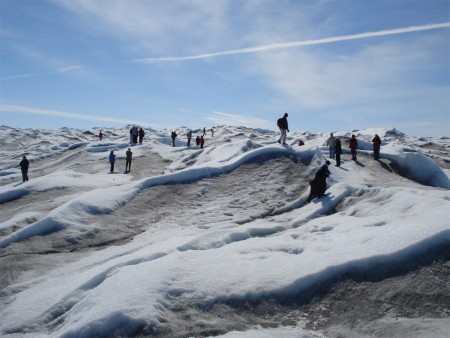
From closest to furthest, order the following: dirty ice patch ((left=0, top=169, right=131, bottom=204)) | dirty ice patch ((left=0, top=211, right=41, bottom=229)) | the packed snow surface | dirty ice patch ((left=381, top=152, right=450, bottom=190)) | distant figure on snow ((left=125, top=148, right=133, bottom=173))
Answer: the packed snow surface
dirty ice patch ((left=0, top=211, right=41, bottom=229))
dirty ice patch ((left=0, top=169, right=131, bottom=204))
dirty ice patch ((left=381, top=152, right=450, bottom=190))
distant figure on snow ((left=125, top=148, right=133, bottom=173))

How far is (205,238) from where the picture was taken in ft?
42.3

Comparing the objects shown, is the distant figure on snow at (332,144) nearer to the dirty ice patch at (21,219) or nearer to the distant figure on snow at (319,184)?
the distant figure on snow at (319,184)

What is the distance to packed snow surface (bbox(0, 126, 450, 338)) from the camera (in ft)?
29.9

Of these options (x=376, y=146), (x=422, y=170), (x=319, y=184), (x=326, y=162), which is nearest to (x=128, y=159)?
(x=326, y=162)

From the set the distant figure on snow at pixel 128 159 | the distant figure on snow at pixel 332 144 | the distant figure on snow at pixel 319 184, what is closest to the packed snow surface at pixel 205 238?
the distant figure on snow at pixel 319 184

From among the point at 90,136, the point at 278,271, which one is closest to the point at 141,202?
the point at 278,271

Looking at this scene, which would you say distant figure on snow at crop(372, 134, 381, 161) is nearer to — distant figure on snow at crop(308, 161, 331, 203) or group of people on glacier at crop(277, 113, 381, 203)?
group of people on glacier at crop(277, 113, 381, 203)

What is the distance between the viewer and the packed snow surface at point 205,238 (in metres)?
9.11

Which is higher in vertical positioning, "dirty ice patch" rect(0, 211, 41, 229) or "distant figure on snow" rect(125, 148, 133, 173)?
"distant figure on snow" rect(125, 148, 133, 173)

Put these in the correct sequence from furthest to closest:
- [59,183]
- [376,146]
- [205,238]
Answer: [376,146]
[59,183]
[205,238]

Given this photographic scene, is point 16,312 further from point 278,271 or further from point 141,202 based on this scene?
point 141,202

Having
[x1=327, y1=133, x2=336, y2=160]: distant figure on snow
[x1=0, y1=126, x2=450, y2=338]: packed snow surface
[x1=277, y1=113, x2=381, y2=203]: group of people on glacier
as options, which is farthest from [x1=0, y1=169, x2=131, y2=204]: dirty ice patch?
[x1=327, y1=133, x2=336, y2=160]: distant figure on snow

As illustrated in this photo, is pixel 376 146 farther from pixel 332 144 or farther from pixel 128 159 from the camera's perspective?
pixel 128 159

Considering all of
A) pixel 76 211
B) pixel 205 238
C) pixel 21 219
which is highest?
pixel 76 211
